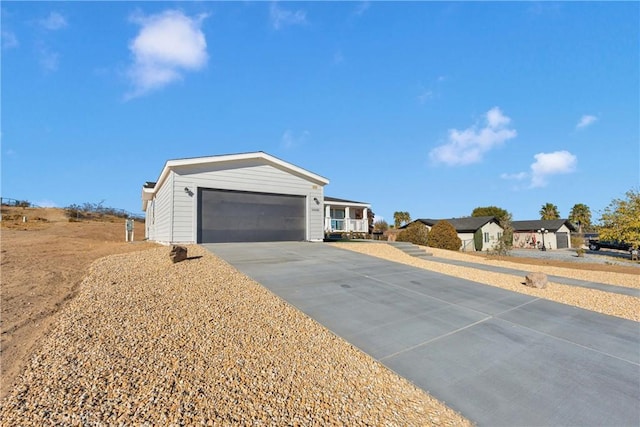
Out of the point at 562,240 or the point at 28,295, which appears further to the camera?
the point at 562,240

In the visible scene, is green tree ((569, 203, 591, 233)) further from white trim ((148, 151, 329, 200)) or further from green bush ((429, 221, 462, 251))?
white trim ((148, 151, 329, 200))

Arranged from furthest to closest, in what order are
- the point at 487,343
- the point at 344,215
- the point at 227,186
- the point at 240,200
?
1. the point at 344,215
2. the point at 240,200
3. the point at 227,186
4. the point at 487,343

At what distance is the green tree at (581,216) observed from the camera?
44875mm

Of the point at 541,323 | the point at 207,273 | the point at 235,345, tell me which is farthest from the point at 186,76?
the point at 541,323

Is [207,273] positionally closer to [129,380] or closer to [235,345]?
[235,345]

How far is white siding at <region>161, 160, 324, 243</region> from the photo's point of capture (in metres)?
10.9

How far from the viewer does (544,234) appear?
110 ft

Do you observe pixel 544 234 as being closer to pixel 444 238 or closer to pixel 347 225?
pixel 444 238

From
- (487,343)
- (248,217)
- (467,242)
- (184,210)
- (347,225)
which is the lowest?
(467,242)

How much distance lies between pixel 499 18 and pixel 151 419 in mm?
12965

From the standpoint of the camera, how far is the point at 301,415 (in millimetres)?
2156

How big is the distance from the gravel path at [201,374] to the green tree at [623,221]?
25.2m

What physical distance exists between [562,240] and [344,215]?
31.4m

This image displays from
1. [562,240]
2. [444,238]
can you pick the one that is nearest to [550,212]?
[562,240]
